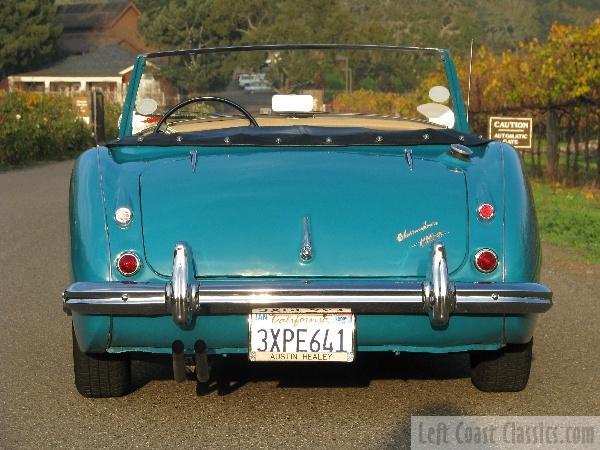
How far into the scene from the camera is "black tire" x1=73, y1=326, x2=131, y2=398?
15.5 ft

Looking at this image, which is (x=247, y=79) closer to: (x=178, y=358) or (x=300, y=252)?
(x=300, y=252)

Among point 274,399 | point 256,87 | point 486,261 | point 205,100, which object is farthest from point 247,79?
point 486,261

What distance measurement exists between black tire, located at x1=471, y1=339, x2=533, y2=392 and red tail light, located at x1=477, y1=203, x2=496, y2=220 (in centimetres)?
61

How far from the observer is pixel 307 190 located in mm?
4496

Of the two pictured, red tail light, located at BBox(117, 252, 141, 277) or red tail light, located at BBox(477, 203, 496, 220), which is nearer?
red tail light, located at BBox(117, 252, 141, 277)

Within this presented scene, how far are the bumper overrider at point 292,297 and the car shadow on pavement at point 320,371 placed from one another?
2.46ft

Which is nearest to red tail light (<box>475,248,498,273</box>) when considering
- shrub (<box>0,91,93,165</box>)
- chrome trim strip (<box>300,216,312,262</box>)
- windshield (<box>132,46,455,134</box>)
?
chrome trim strip (<box>300,216,312,262</box>)

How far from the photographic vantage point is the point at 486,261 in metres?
4.36

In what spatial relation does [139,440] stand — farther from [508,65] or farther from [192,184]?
[508,65]

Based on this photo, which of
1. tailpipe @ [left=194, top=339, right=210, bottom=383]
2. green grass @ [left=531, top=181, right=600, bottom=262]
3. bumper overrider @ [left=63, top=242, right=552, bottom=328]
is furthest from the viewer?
green grass @ [left=531, top=181, right=600, bottom=262]

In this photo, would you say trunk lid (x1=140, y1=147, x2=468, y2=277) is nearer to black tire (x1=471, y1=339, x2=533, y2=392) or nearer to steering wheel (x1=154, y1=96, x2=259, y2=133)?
black tire (x1=471, y1=339, x2=533, y2=392)

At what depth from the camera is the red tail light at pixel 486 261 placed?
4.36 meters

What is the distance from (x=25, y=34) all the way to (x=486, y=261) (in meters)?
78.8

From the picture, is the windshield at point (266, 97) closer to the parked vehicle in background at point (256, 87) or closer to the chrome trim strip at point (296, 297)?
the parked vehicle in background at point (256, 87)
